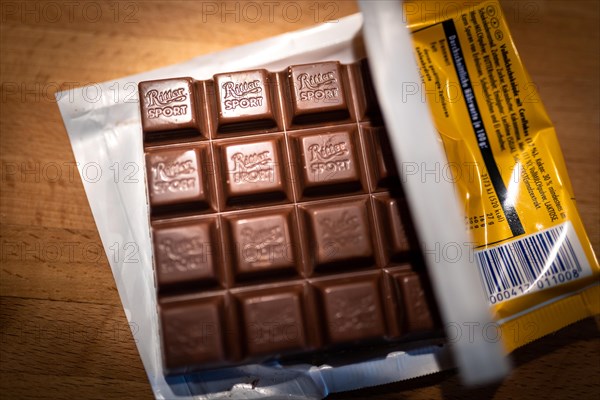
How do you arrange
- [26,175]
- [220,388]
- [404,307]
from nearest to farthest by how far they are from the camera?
1. [404,307]
2. [220,388]
3. [26,175]

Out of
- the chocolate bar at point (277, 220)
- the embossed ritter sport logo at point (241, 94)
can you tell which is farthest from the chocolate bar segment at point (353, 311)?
the embossed ritter sport logo at point (241, 94)

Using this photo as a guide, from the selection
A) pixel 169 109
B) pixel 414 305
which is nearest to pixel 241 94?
pixel 169 109

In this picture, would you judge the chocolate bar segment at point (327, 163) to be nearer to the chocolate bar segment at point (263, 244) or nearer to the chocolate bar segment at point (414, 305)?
the chocolate bar segment at point (263, 244)

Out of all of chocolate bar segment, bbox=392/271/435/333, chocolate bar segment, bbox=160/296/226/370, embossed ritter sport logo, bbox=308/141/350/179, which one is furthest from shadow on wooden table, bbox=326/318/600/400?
embossed ritter sport logo, bbox=308/141/350/179

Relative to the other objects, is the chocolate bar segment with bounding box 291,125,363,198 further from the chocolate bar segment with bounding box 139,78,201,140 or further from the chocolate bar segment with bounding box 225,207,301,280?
the chocolate bar segment with bounding box 139,78,201,140

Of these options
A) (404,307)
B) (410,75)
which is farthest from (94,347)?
(410,75)

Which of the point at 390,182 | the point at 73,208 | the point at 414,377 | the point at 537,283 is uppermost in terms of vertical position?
the point at 73,208

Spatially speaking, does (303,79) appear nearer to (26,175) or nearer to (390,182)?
(390,182)
